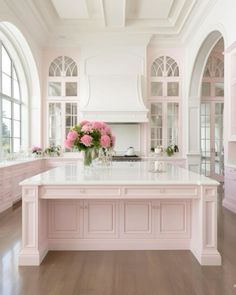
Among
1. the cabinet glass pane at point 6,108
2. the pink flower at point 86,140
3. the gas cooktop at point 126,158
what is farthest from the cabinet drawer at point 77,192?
the gas cooktop at point 126,158

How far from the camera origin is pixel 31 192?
2811 millimetres

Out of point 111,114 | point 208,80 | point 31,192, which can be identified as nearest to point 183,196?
point 31,192

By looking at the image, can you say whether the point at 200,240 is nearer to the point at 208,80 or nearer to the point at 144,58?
the point at 144,58

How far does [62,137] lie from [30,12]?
331 centimetres

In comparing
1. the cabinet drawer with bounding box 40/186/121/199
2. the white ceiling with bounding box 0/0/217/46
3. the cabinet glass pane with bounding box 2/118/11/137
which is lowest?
the cabinet drawer with bounding box 40/186/121/199

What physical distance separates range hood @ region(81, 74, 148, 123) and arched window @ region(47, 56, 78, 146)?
1.93 ft

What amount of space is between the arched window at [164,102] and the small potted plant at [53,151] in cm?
261

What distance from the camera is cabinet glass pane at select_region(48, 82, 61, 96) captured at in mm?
8023

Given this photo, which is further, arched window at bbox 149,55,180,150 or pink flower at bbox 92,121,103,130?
arched window at bbox 149,55,180,150

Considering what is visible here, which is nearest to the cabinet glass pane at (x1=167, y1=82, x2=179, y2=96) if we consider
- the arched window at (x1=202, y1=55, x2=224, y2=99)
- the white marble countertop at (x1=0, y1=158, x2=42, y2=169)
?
the arched window at (x1=202, y1=55, x2=224, y2=99)

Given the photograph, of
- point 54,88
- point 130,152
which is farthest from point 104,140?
point 54,88

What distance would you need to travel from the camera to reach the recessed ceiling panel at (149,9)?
6.22 metres

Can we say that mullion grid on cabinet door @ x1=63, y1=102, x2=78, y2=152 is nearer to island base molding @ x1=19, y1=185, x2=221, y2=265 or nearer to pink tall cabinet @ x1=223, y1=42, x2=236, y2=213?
pink tall cabinet @ x1=223, y1=42, x2=236, y2=213

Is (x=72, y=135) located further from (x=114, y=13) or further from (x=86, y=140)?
(x=114, y=13)
